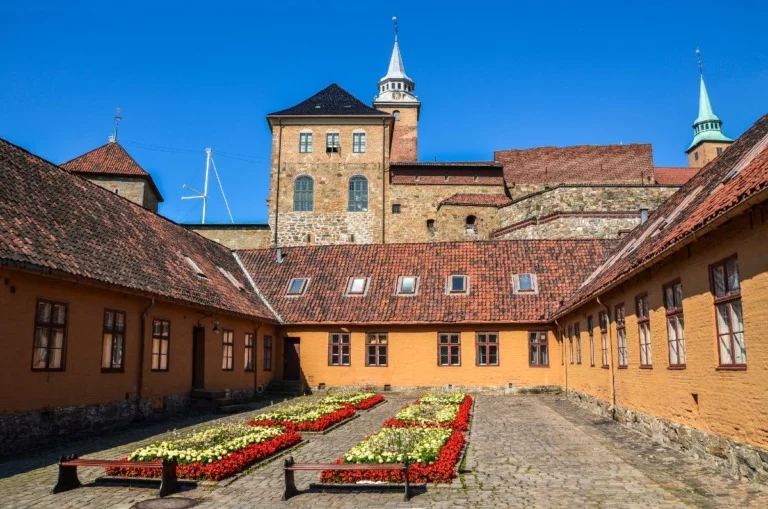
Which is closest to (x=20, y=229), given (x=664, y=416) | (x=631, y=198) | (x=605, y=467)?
(x=605, y=467)

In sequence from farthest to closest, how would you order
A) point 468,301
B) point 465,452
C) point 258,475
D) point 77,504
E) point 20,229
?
1. point 468,301
2. point 20,229
3. point 465,452
4. point 258,475
5. point 77,504

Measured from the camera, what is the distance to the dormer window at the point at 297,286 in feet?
90.2

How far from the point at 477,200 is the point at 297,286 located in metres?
20.8

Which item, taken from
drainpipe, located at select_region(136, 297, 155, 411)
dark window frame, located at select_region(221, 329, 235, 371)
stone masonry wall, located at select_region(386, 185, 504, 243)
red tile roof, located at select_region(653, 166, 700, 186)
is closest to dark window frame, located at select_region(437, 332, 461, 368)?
dark window frame, located at select_region(221, 329, 235, 371)

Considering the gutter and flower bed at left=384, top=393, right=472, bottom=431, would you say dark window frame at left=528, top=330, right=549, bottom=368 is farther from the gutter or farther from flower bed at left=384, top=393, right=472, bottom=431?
the gutter

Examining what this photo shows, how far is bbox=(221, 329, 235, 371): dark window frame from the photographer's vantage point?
21.4 m

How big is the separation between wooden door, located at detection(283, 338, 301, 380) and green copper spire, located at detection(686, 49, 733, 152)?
245 feet

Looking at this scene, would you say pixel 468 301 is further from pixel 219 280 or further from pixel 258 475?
pixel 258 475

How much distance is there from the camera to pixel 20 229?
12.9 metres

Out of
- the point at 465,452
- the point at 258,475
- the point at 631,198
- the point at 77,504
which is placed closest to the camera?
the point at 77,504

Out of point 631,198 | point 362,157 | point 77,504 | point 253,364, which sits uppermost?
point 362,157

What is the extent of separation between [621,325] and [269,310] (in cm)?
1499

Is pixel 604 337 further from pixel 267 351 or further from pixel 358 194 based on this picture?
pixel 358 194

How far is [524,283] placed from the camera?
26344 mm
